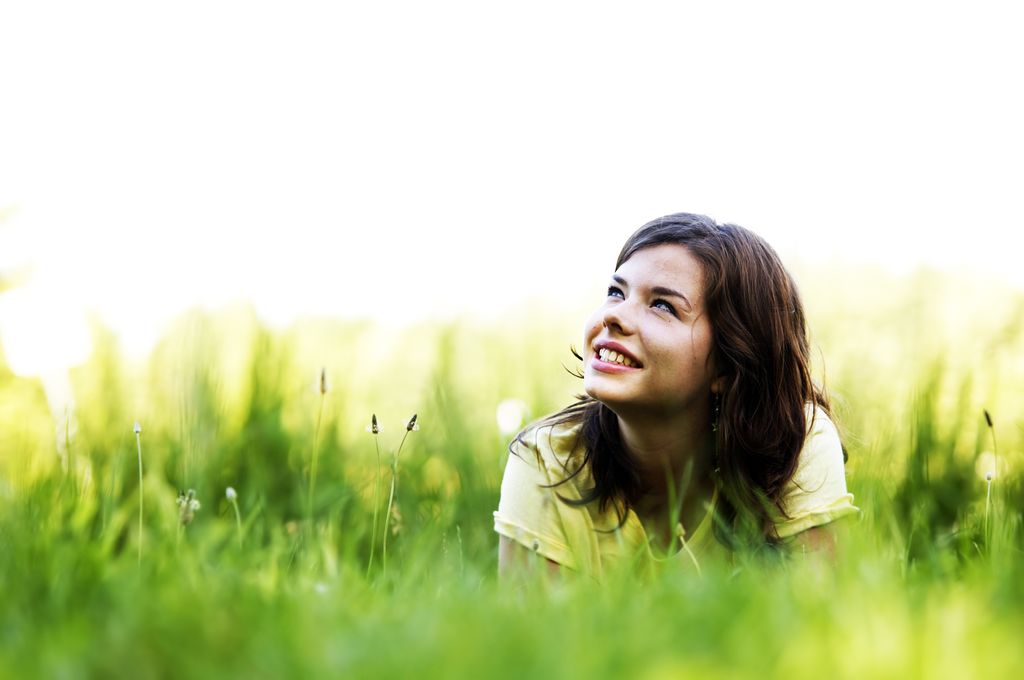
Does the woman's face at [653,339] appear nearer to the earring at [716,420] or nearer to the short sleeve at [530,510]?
the earring at [716,420]

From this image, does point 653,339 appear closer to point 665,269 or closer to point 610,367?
point 610,367

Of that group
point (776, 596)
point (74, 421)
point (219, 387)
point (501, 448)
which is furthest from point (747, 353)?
point (74, 421)

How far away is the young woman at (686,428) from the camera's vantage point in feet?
10.1

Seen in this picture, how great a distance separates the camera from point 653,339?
120 inches

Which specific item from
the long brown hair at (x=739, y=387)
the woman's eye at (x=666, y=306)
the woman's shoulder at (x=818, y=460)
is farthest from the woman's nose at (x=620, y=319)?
the woman's shoulder at (x=818, y=460)

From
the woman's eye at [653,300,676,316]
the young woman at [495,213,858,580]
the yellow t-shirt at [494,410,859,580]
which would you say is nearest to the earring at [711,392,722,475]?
the young woman at [495,213,858,580]

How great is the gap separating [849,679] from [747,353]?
197 centimetres

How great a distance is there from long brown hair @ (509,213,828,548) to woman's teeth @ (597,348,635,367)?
1.13ft

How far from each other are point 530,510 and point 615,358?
523 mm

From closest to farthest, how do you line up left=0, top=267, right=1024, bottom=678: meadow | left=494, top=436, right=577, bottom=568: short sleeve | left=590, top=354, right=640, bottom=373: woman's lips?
left=0, top=267, right=1024, bottom=678: meadow → left=590, top=354, right=640, bottom=373: woman's lips → left=494, top=436, right=577, bottom=568: short sleeve

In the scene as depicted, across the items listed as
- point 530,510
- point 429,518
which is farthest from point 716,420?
point 429,518

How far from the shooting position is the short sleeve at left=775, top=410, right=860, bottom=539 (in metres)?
3.06

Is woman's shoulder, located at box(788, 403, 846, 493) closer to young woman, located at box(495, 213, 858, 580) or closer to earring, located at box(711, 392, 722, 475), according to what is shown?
young woman, located at box(495, 213, 858, 580)

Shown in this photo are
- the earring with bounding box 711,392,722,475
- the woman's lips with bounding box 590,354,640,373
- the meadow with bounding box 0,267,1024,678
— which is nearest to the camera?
the meadow with bounding box 0,267,1024,678
